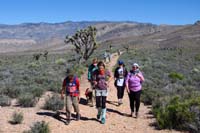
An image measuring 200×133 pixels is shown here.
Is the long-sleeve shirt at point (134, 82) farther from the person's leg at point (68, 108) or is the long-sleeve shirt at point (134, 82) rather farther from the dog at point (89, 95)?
the dog at point (89, 95)

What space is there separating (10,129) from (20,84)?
24.4ft

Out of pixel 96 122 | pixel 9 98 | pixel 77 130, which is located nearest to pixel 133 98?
pixel 96 122

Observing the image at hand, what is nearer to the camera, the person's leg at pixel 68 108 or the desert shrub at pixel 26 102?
the person's leg at pixel 68 108

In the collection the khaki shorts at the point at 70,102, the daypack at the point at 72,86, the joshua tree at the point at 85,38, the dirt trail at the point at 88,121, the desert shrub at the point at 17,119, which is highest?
the joshua tree at the point at 85,38

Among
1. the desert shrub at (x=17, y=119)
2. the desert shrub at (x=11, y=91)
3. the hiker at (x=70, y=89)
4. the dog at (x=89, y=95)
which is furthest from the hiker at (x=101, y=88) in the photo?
the desert shrub at (x=11, y=91)

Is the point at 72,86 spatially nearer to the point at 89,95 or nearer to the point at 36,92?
the point at 89,95

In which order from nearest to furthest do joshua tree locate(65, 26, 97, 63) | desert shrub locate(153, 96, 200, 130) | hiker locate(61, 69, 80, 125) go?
desert shrub locate(153, 96, 200, 130)
hiker locate(61, 69, 80, 125)
joshua tree locate(65, 26, 97, 63)

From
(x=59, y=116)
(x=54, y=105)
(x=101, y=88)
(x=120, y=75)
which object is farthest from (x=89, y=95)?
(x=101, y=88)

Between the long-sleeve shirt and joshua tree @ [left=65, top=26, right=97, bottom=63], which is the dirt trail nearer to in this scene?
the long-sleeve shirt

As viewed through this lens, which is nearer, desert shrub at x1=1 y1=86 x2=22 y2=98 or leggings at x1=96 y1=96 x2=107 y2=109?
leggings at x1=96 y1=96 x2=107 y2=109

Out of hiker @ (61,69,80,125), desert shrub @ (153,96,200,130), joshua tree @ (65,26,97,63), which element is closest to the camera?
desert shrub @ (153,96,200,130)

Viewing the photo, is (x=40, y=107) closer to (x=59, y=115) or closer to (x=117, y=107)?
(x=59, y=115)

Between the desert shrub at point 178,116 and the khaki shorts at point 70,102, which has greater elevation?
the khaki shorts at point 70,102

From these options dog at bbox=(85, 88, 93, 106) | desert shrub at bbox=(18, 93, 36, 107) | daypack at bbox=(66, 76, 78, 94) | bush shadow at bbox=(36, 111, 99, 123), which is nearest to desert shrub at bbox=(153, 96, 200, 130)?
bush shadow at bbox=(36, 111, 99, 123)
